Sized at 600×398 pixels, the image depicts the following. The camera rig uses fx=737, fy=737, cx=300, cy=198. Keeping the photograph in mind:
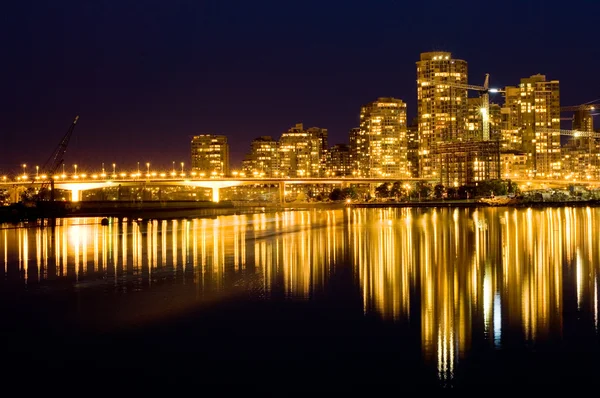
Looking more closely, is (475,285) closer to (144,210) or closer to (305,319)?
(305,319)

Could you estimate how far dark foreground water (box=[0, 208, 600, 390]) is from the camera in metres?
14.5

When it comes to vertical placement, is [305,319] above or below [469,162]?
below

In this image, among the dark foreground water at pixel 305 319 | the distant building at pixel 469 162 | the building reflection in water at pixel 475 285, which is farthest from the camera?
the distant building at pixel 469 162

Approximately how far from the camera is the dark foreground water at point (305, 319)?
1451 cm

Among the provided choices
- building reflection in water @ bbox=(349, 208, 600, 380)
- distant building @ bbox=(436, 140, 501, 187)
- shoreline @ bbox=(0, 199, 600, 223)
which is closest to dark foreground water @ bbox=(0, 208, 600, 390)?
building reflection in water @ bbox=(349, 208, 600, 380)

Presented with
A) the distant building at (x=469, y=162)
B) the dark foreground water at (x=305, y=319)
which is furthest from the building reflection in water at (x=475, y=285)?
the distant building at (x=469, y=162)

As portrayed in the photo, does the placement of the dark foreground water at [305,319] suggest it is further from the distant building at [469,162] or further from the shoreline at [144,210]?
the distant building at [469,162]

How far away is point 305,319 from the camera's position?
19.3m

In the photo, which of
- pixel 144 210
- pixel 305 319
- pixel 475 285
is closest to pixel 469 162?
pixel 144 210

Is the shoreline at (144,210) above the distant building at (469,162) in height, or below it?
below

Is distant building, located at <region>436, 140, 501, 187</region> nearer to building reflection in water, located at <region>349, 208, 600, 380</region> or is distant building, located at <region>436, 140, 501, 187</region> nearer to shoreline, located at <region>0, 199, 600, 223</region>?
shoreline, located at <region>0, 199, 600, 223</region>

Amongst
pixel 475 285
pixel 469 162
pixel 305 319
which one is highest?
pixel 469 162

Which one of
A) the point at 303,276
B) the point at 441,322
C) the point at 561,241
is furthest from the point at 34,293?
the point at 561,241

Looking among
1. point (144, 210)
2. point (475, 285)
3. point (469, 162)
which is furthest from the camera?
point (469, 162)
